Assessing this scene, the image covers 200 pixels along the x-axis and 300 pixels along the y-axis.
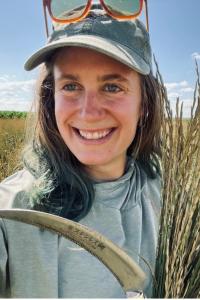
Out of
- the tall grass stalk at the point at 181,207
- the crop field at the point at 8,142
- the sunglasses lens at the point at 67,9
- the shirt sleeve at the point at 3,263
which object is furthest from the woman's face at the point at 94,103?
the crop field at the point at 8,142

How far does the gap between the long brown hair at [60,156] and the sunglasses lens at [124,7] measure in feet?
0.93

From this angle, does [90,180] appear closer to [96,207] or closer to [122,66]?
[96,207]

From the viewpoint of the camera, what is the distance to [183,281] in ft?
3.83

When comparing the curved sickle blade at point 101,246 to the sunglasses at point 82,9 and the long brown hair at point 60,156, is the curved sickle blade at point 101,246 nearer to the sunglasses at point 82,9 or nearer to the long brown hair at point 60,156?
the long brown hair at point 60,156

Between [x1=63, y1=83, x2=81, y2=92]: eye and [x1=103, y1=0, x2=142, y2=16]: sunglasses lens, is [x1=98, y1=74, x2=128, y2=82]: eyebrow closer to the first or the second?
[x1=63, y1=83, x2=81, y2=92]: eye

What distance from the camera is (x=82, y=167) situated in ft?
6.50

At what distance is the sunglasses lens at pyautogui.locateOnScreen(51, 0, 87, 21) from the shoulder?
2.23 feet

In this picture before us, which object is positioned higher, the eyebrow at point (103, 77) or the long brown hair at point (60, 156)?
the eyebrow at point (103, 77)

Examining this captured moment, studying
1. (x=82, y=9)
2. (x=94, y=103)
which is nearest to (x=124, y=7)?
(x=82, y=9)

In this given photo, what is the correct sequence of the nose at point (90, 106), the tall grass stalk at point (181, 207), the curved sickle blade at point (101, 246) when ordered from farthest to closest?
the nose at point (90, 106) → the tall grass stalk at point (181, 207) → the curved sickle blade at point (101, 246)

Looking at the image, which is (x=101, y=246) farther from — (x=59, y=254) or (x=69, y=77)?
(x=69, y=77)

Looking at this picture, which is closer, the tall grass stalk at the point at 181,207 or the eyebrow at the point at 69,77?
the tall grass stalk at the point at 181,207

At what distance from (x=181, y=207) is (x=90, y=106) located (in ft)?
2.20

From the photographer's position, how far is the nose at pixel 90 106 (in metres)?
1.75
